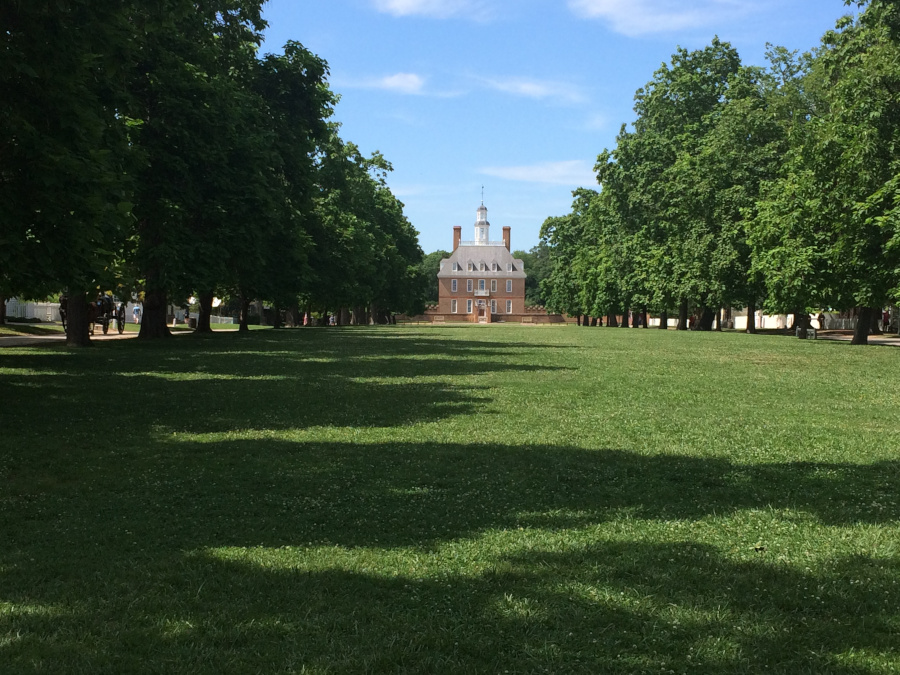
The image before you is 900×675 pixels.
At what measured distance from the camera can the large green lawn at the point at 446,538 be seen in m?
3.87

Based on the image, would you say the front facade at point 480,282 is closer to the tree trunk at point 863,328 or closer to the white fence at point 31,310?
the white fence at point 31,310

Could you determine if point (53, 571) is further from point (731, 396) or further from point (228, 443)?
point (731, 396)

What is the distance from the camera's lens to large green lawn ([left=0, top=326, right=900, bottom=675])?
12.7 feet

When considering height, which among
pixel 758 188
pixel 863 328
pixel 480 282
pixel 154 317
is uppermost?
pixel 758 188

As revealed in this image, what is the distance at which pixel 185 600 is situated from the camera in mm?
4410

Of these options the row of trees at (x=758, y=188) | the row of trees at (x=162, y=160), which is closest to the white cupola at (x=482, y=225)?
the row of trees at (x=758, y=188)

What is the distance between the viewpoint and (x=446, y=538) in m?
5.56

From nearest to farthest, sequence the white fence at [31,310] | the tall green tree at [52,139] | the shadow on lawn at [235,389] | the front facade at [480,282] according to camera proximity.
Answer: the shadow on lawn at [235,389]
the tall green tree at [52,139]
the white fence at [31,310]
the front facade at [480,282]

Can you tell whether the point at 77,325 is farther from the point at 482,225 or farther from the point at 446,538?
the point at 482,225

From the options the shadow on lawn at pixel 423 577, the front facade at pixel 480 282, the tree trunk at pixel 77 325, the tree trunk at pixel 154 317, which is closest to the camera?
the shadow on lawn at pixel 423 577

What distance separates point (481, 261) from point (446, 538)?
481ft

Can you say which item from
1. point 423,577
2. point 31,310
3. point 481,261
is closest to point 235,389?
point 423,577

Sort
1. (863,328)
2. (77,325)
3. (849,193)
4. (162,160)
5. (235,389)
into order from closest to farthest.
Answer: (235,389) → (162,160) → (77,325) → (849,193) → (863,328)

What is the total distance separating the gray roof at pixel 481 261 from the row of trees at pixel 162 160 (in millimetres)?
94197
